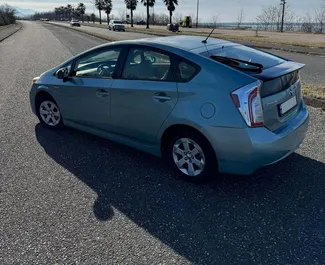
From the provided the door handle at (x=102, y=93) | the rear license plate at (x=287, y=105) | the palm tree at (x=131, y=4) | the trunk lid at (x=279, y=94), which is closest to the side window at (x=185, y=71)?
the trunk lid at (x=279, y=94)

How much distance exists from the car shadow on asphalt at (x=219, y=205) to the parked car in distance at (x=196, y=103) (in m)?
0.28

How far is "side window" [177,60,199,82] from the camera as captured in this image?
3.12 m

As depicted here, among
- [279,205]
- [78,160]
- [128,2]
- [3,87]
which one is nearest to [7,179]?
[78,160]

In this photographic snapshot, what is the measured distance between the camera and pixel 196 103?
303 centimetres

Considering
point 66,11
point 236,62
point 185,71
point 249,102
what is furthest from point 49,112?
point 66,11

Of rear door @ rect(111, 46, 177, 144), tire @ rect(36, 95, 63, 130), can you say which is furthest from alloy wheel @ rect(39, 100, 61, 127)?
rear door @ rect(111, 46, 177, 144)

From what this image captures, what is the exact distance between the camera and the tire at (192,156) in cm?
312

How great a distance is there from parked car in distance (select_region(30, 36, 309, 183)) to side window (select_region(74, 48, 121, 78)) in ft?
0.05

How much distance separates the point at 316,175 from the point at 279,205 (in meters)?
Result: 0.82

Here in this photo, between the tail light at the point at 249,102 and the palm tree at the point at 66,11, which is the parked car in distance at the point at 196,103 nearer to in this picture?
the tail light at the point at 249,102

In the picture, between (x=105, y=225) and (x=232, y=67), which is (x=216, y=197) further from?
(x=232, y=67)

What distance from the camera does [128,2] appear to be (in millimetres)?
75812

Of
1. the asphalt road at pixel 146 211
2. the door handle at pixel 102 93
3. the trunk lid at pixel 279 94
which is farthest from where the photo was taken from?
the door handle at pixel 102 93

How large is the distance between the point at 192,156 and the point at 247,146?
0.65 meters
